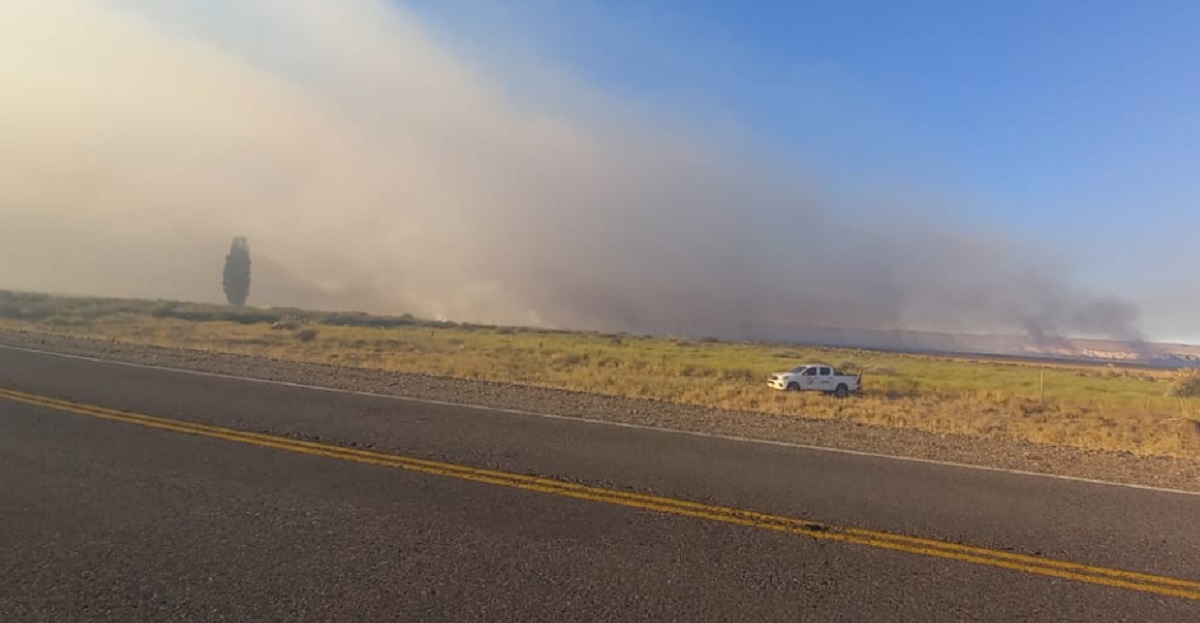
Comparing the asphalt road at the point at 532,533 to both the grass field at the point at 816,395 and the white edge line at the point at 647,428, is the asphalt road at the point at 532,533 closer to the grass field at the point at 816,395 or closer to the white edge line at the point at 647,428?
the white edge line at the point at 647,428

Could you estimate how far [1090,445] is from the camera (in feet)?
51.4

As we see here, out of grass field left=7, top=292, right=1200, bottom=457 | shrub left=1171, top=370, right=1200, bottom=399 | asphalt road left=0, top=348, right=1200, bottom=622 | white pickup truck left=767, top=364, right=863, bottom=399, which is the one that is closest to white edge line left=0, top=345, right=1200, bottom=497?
asphalt road left=0, top=348, right=1200, bottom=622

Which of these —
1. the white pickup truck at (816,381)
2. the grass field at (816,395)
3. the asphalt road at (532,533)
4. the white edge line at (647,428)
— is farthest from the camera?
the white pickup truck at (816,381)

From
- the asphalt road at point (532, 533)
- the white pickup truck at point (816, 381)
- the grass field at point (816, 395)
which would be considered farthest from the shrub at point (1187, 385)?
Result: the asphalt road at point (532, 533)

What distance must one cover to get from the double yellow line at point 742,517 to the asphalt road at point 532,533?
0.03 m

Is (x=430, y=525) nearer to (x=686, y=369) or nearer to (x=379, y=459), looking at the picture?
(x=379, y=459)

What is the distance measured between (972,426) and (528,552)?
17.9 metres

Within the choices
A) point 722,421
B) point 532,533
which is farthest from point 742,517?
point 722,421

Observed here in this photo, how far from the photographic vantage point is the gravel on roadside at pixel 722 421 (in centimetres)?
1085

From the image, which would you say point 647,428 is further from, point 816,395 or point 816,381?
point 816,381

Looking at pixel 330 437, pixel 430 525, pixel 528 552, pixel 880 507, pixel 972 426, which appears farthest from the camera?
pixel 972 426

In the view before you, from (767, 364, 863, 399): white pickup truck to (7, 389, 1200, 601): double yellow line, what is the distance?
23.6 meters

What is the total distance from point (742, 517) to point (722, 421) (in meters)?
7.42

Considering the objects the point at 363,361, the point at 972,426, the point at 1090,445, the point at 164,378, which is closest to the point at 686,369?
the point at 363,361
